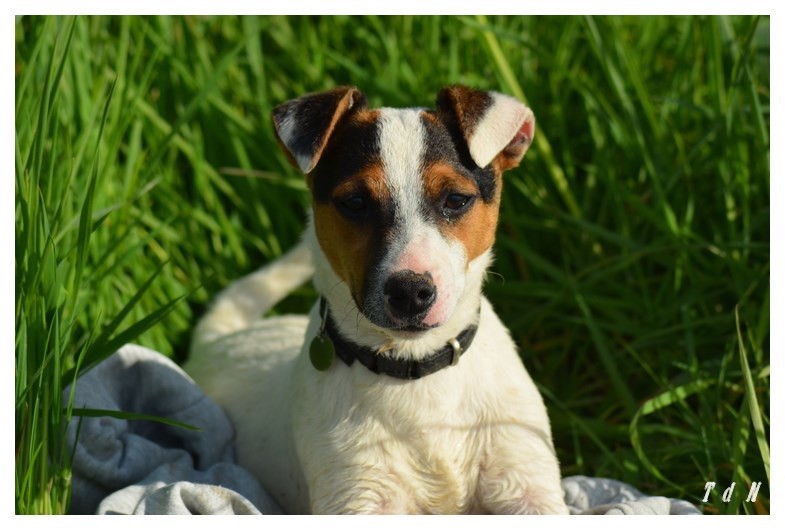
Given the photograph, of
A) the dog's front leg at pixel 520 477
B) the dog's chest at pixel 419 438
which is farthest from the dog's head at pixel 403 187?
the dog's front leg at pixel 520 477

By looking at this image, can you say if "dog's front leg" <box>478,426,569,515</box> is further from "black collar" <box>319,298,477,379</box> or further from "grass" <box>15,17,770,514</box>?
"grass" <box>15,17,770,514</box>

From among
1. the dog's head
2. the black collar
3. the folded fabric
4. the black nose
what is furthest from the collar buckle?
the folded fabric

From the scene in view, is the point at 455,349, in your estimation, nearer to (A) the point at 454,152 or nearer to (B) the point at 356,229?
(B) the point at 356,229

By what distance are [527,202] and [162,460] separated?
2250 millimetres

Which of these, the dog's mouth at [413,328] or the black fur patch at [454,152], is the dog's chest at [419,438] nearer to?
the dog's mouth at [413,328]

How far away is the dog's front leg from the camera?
3186 millimetres

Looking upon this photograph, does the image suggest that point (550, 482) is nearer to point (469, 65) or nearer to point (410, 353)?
point (410, 353)

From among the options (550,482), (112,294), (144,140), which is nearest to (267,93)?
(144,140)

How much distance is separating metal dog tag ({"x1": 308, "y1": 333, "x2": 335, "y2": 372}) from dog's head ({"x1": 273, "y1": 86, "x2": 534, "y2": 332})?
0.25 m

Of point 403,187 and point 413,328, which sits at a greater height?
point 403,187

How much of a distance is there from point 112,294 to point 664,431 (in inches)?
97.0

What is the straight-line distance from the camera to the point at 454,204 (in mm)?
3043

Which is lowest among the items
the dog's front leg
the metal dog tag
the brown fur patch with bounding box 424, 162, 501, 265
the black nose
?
the dog's front leg

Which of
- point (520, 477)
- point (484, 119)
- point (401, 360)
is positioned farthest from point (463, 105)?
point (520, 477)
